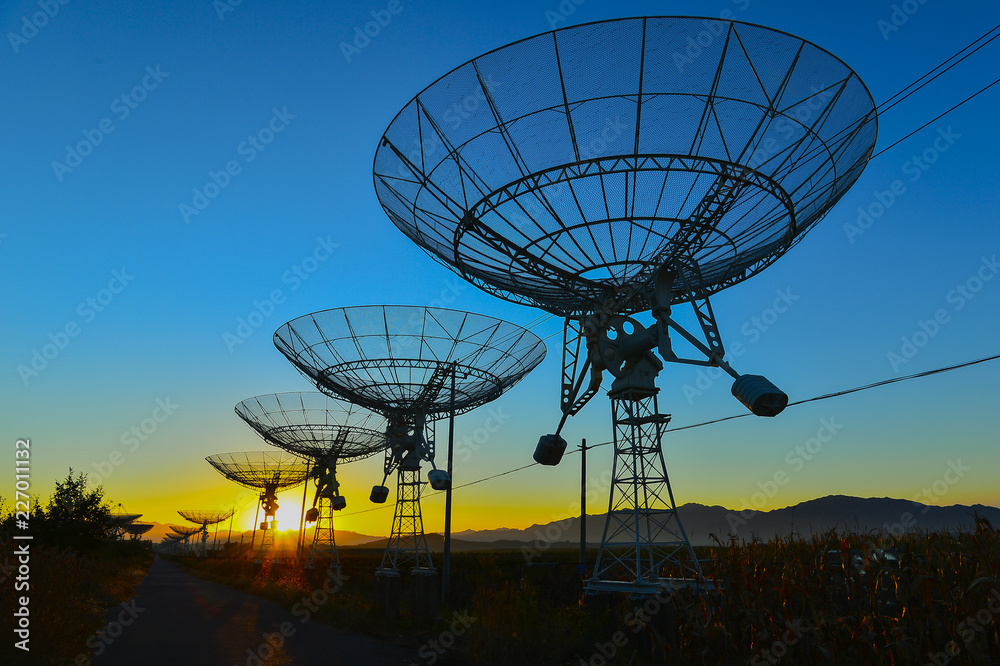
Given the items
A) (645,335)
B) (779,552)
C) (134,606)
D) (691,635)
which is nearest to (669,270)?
(645,335)

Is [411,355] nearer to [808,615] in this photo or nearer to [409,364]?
[409,364]

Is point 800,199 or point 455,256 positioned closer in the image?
point 800,199

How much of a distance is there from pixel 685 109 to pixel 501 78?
391cm

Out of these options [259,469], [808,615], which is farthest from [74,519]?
[808,615]

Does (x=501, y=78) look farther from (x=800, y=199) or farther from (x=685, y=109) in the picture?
(x=800, y=199)

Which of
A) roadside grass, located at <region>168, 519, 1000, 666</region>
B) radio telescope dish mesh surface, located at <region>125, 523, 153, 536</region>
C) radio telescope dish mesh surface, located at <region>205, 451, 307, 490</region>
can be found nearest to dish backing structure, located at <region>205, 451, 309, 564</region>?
radio telescope dish mesh surface, located at <region>205, 451, 307, 490</region>

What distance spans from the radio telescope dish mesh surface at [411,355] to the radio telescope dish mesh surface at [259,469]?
91.1 ft

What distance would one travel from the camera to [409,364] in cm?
2628

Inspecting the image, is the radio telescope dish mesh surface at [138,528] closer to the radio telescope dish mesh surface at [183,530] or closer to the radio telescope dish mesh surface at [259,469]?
the radio telescope dish mesh surface at [183,530]

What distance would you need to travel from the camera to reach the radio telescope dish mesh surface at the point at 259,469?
168ft

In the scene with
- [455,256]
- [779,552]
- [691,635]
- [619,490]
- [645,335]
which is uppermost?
[455,256]

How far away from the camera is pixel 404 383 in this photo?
86.2 feet

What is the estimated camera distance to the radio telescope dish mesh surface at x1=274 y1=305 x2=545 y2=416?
25500mm

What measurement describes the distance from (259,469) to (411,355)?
3178cm
